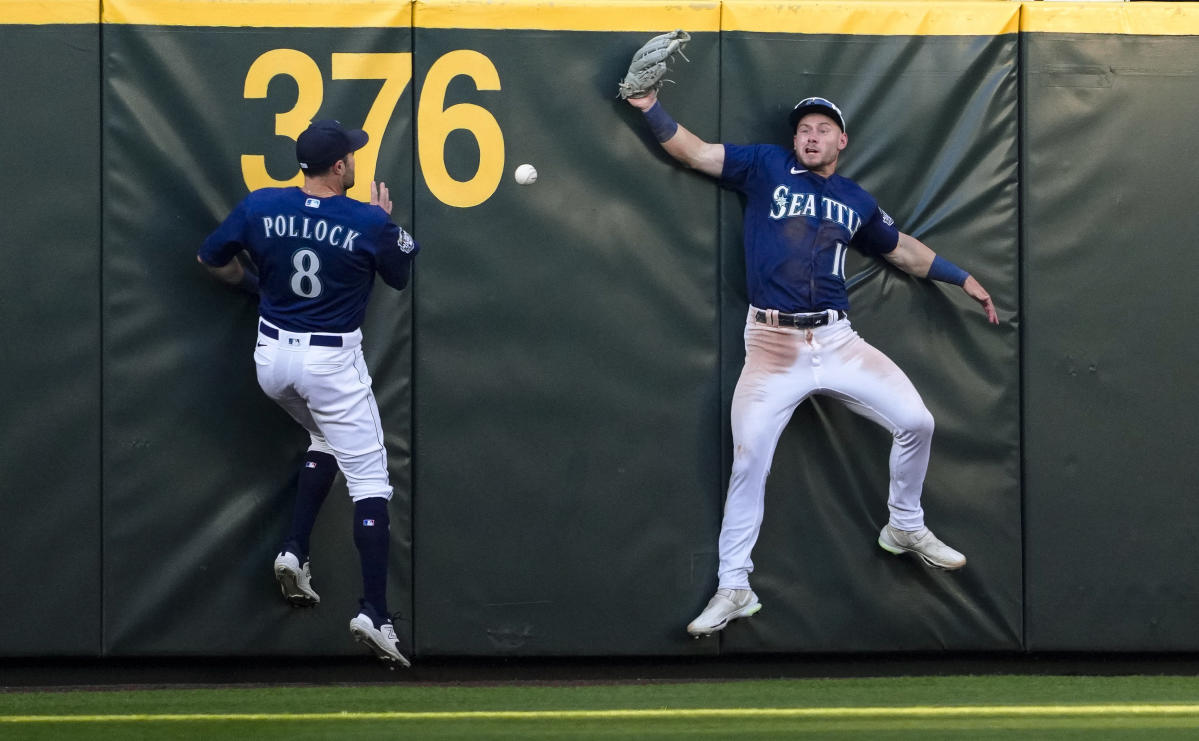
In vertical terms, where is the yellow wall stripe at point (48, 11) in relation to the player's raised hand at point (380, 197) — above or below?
above

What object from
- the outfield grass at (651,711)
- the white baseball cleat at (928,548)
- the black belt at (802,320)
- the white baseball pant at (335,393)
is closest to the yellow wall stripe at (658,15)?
the black belt at (802,320)

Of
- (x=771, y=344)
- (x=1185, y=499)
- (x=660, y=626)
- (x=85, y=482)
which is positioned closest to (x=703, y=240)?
(x=771, y=344)

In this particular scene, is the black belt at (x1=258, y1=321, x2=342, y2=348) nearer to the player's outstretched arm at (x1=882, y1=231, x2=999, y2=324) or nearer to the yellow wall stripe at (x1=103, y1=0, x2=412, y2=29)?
the yellow wall stripe at (x1=103, y1=0, x2=412, y2=29)

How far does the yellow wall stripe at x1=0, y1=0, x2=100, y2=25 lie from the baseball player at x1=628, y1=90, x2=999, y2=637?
87.3 inches

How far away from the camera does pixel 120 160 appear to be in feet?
17.9

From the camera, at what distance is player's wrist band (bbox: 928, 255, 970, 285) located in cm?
550

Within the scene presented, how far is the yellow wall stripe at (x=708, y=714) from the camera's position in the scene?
4902mm

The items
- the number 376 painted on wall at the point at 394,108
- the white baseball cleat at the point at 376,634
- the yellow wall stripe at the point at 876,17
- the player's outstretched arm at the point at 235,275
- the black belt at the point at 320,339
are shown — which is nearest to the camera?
the white baseball cleat at the point at 376,634

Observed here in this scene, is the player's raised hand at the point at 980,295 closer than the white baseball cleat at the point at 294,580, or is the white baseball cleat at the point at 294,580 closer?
the white baseball cleat at the point at 294,580

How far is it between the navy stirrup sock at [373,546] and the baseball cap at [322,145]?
1.29m

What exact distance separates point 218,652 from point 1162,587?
12.7 feet

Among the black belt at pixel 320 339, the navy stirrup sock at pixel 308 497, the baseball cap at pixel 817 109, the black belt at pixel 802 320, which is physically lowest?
the navy stirrup sock at pixel 308 497

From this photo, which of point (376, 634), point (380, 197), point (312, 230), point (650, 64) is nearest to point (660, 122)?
point (650, 64)

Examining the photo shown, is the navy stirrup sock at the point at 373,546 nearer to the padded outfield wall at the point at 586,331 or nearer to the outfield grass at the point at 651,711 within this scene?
the padded outfield wall at the point at 586,331
